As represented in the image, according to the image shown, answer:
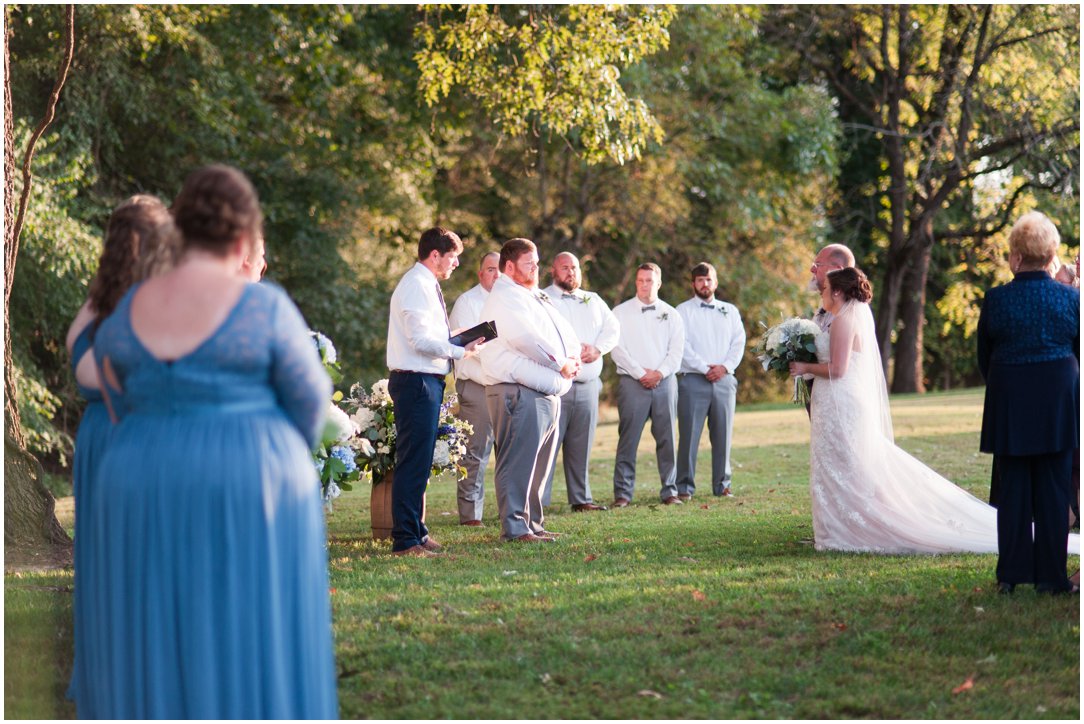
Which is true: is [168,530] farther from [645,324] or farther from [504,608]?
[645,324]

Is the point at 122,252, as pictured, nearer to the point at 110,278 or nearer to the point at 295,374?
the point at 110,278

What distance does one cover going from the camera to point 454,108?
2314cm

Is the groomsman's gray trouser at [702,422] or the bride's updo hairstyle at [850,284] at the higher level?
the bride's updo hairstyle at [850,284]

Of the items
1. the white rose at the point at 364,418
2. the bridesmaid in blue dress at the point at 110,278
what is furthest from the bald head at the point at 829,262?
the bridesmaid in blue dress at the point at 110,278

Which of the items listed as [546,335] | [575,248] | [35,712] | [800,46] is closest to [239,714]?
[35,712]

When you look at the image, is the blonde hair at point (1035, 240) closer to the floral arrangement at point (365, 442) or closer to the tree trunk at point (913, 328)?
the floral arrangement at point (365, 442)

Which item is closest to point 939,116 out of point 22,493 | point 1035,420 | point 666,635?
point 1035,420

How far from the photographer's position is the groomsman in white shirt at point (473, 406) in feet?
37.4

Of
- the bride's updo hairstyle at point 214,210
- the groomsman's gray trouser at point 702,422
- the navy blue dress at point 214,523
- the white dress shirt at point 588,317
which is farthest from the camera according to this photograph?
the groomsman's gray trouser at point 702,422

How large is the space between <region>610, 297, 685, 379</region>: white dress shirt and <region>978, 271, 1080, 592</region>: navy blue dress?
5.97 metres

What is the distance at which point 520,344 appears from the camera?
31.4 feet

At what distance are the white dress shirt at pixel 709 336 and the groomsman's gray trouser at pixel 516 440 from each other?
400cm

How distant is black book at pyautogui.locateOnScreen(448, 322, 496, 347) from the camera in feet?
29.7

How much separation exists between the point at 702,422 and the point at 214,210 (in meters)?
10.0
